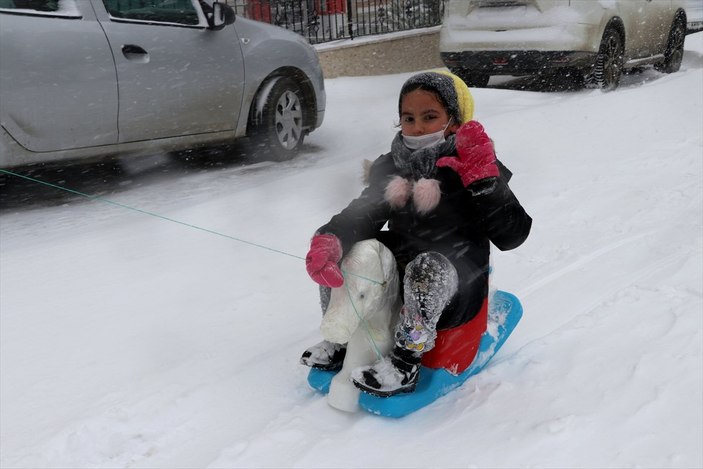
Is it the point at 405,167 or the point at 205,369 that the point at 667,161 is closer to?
the point at 405,167

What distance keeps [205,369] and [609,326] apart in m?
1.60

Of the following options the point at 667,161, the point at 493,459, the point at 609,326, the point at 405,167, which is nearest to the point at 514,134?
the point at 667,161

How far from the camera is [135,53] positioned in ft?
17.2

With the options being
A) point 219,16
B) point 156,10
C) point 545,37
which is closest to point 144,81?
point 156,10

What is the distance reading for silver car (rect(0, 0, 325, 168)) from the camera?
184 inches

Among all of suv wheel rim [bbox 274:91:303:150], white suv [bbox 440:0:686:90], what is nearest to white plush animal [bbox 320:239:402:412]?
suv wheel rim [bbox 274:91:303:150]

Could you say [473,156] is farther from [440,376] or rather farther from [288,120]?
[288,120]

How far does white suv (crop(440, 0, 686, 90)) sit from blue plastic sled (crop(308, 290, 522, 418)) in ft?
19.3

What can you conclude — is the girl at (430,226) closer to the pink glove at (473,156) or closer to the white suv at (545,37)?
the pink glove at (473,156)

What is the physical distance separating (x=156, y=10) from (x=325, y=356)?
150 inches

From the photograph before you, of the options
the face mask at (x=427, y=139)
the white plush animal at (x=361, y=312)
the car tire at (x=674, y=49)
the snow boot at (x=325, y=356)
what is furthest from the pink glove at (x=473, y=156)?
the car tire at (x=674, y=49)

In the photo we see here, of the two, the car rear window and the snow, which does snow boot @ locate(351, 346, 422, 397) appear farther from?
the car rear window

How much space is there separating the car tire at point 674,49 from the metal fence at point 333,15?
438cm

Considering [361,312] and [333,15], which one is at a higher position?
[361,312]
